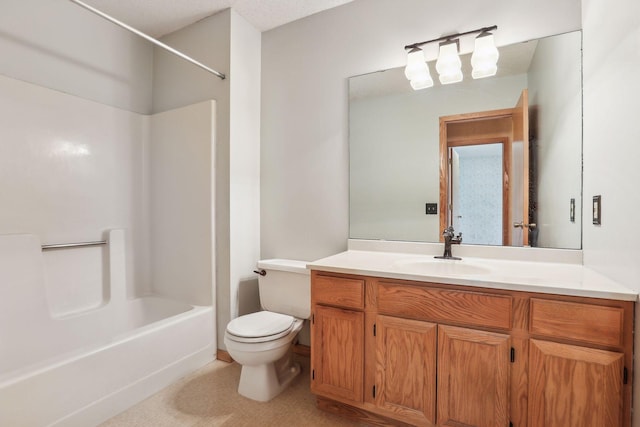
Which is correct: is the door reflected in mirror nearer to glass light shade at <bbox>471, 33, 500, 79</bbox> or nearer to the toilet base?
glass light shade at <bbox>471, 33, 500, 79</bbox>

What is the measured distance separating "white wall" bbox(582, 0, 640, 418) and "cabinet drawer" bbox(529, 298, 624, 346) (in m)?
0.06

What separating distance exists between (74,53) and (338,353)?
8.73 feet

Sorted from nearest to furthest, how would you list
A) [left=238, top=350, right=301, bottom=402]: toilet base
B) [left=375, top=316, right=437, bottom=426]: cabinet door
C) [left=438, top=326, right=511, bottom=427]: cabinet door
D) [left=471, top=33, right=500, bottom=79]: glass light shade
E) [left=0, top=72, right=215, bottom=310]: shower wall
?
[left=438, top=326, right=511, bottom=427]: cabinet door, [left=375, top=316, right=437, bottom=426]: cabinet door, [left=471, top=33, right=500, bottom=79]: glass light shade, [left=238, top=350, right=301, bottom=402]: toilet base, [left=0, top=72, right=215, bottom=310]: shower wall

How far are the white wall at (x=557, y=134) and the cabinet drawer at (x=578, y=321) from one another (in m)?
0.57

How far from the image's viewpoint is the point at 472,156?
180cm

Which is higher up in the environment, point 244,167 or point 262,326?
point 244,167

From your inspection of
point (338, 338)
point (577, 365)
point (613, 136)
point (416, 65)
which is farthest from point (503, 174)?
point (338, 338)

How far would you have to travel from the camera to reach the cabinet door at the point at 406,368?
1378 millimetres

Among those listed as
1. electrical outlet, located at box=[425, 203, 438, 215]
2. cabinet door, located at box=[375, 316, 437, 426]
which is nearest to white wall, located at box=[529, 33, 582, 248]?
electrical outlet, located at box=[425, 203, 438, 215]

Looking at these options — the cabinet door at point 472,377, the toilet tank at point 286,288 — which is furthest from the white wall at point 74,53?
the cabinet door at point 472,377

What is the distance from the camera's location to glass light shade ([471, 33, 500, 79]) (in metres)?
1.68

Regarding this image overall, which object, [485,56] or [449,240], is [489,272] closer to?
[449,240]

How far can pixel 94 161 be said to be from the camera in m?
2.28

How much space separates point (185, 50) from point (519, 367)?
2931mm
